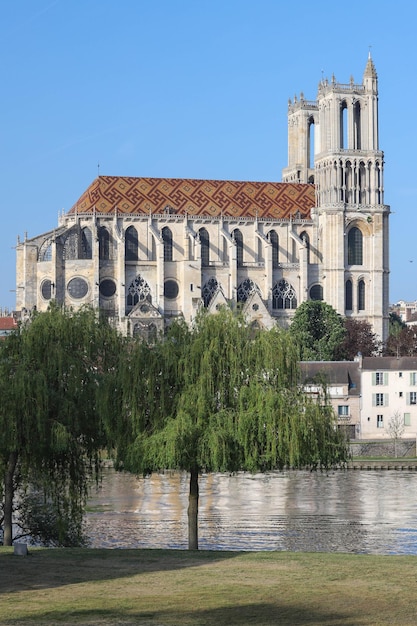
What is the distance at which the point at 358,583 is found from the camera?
24141mm

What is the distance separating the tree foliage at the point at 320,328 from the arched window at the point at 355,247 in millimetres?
11844

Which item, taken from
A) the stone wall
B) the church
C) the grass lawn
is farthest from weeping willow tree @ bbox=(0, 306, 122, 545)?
the church

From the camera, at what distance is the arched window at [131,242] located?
126 metres

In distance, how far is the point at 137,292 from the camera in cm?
12281

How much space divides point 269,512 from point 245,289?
75.2m

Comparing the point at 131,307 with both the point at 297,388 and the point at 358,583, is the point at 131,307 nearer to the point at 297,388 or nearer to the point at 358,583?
the point at 297,388

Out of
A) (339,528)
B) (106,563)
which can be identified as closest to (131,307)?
(339,528)

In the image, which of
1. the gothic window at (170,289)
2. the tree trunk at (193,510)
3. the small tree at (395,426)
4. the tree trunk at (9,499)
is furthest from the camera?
the gothic window at (170,289)

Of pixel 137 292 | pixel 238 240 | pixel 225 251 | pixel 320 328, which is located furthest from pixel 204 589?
pixel 238 240

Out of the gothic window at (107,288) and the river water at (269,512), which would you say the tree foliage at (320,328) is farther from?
the river water at (269,512)

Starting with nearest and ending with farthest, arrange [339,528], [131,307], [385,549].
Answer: [385,549]
[339,528]
[131,307]

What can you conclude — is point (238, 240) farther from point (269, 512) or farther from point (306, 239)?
point (269, 512)

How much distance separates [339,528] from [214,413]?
49.3ft

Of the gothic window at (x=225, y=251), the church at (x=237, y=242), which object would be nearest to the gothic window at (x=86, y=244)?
the church at (x=237, y=242)
